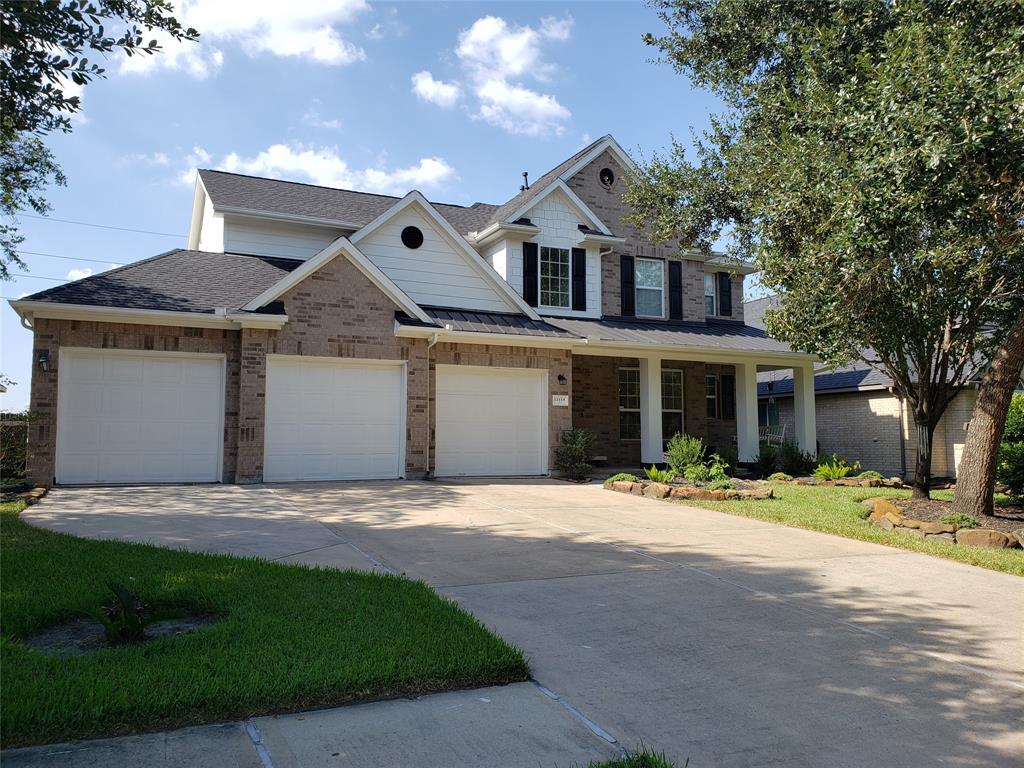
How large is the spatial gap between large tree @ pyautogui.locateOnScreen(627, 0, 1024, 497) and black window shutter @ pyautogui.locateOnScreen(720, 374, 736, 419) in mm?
7796

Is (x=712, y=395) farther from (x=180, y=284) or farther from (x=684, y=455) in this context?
(x=180, y=284)

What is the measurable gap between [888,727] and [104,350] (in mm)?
12910

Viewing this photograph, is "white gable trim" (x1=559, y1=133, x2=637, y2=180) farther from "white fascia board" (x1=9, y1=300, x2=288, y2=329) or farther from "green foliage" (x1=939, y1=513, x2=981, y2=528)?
"green foliage" (x1=939, y1=513, x2=981, y2=528)

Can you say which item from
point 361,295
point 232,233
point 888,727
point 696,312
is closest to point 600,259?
point 696,312

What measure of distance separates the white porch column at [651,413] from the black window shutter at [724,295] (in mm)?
4660

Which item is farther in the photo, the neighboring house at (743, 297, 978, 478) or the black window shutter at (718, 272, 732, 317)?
the black window shutter at (718, 272, 732, 317)

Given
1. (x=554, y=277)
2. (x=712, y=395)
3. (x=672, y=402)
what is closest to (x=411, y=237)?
(x=554, y=277)

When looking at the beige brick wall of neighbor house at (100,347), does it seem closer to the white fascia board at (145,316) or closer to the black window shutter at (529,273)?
the white fascia board at (145,316)

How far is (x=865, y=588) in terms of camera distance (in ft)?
21.5

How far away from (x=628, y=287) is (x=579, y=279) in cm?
180

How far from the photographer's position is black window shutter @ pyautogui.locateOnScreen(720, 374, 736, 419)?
21.8 metres

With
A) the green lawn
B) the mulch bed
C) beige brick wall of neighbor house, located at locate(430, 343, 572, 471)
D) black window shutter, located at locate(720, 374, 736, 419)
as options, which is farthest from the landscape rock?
black window shutter, located at locate(720, 374, 736, 419)

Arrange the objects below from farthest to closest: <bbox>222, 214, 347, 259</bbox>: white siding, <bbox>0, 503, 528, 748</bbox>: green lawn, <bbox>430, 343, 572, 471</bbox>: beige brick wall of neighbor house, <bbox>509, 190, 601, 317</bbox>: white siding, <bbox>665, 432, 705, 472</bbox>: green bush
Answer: <bbox>509, 190, 601, 317</bbox>: white siding → <bbox>222, 214, 347, 259</bbox>: white siding → <bbox>430, 343, 572, 471</bbox>: beige brick wall of neighbor house → <bbox>665, 432, 705, 472</bbox>: green bush → <bbox>0, 503, 528, 748</bbox>: green lawn

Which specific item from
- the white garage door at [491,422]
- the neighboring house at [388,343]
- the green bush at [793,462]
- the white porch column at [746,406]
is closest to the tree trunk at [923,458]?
the green bush at [793,462]
